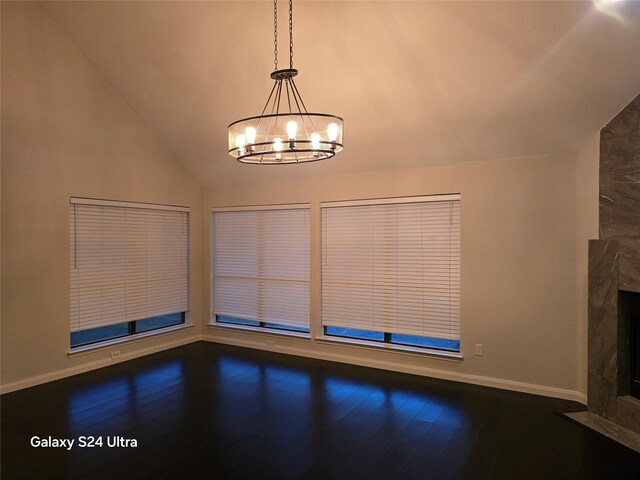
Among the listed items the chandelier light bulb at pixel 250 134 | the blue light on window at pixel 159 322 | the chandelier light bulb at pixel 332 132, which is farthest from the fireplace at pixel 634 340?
the blue light on window at pixel 159 322

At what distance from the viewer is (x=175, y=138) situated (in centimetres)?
567

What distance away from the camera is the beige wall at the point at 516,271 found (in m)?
4.18

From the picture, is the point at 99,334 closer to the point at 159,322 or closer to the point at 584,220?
the point at 159,322

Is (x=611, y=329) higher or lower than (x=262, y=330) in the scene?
higher

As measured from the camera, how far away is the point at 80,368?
4.92m

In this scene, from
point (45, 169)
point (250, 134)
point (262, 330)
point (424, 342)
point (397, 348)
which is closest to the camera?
point (250, 134)

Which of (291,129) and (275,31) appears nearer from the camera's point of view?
(291,129)

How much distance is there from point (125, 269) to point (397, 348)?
354cm

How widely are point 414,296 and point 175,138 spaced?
3.66 meters

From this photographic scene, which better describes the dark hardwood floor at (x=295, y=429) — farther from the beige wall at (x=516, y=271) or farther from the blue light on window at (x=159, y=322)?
the blue light on window at (x=159, y=322)

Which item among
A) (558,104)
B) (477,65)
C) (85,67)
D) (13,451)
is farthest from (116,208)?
(558,104)

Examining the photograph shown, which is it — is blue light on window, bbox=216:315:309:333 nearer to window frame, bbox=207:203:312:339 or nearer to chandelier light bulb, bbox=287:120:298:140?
window frame, bbox=207:203:312:339

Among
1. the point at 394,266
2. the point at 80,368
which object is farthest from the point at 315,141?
the point at 80,368

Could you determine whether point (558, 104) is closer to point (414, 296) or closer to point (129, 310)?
point (414, 296)
